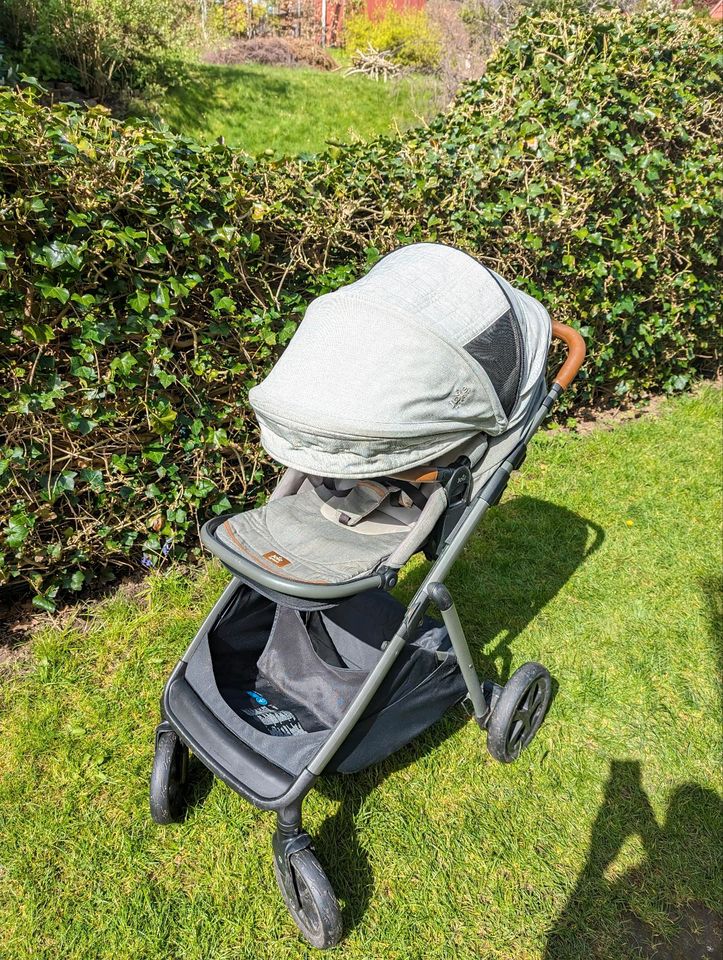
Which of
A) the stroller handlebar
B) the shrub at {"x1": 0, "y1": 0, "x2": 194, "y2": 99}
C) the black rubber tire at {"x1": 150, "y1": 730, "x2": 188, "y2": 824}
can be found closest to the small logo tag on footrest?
the stroller handlebar

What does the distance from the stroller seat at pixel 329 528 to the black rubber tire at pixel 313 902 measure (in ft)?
A: 3.18

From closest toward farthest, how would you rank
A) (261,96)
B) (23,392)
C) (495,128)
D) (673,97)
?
(23,392), (495,128), (673,97), (261,96)

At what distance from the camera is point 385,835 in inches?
99.7

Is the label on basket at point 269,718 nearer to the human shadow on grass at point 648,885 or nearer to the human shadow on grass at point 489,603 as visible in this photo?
the human shadow on grass at point 489,603

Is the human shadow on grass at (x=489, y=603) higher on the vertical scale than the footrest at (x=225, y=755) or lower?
lower

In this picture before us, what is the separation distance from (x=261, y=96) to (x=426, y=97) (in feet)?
9.59

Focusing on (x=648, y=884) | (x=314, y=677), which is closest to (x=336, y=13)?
(x=314, y=677)

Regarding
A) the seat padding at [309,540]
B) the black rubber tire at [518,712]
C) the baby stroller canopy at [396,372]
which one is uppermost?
the baby stroller canopy at [396,372]

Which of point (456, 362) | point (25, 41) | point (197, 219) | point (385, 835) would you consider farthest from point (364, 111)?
point (385, 835)

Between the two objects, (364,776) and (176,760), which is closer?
(176,760)

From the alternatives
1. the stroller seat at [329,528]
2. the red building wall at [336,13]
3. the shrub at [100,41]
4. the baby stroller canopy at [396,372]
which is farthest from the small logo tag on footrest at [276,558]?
the red building wall at [336,13]

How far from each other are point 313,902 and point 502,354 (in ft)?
6.36

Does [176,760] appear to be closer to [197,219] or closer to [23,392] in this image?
[23,392]

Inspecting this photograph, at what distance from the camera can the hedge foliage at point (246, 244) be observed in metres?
2.64
